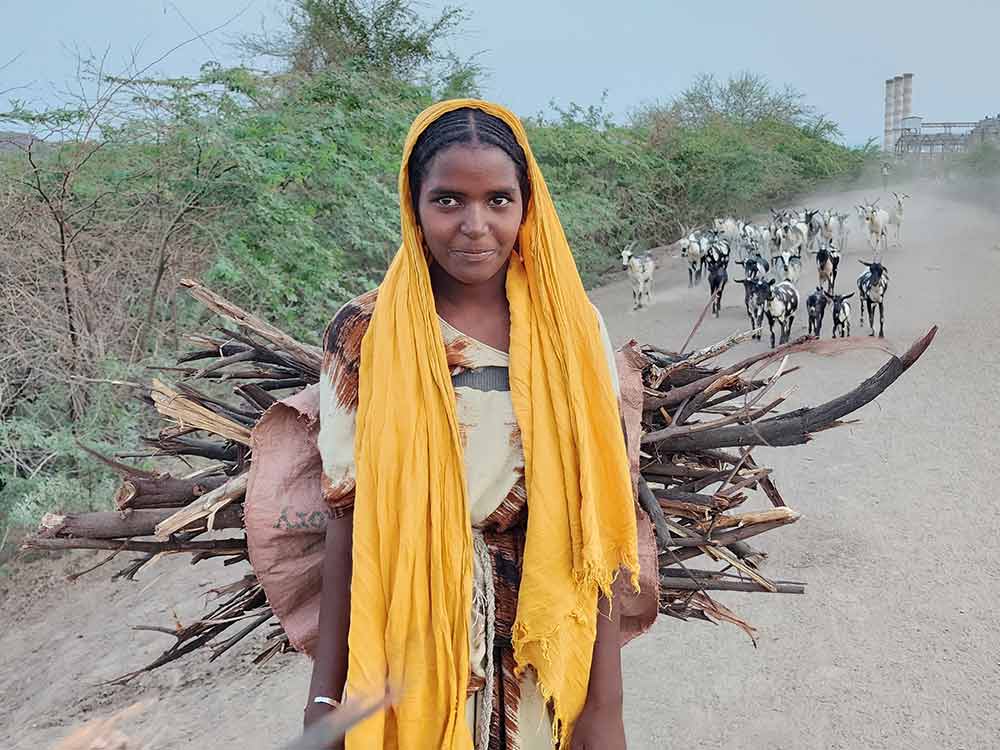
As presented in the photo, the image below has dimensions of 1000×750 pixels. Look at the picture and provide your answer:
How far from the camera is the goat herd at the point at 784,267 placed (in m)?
10.6

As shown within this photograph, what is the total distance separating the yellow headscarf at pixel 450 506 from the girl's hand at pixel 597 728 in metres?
0.02

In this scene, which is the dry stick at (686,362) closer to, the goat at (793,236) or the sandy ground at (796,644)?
the sandy ground at (796,644)

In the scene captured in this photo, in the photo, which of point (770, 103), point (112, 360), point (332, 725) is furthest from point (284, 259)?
point (770, 103)

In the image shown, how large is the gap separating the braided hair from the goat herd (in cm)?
381

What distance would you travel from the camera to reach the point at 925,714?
338cm

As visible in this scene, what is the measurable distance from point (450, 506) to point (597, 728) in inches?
19.3

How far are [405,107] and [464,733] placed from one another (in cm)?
1006

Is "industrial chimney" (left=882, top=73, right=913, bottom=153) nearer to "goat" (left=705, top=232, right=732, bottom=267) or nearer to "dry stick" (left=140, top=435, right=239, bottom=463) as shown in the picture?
"goat" (left=705, top=232, right=732, bottom=267)

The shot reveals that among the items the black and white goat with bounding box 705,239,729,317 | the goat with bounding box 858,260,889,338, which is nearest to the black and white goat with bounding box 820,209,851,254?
the black and white goat with bounding box 705,239,729,317

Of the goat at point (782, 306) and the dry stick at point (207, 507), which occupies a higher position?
the dry stick at point (207, 507)

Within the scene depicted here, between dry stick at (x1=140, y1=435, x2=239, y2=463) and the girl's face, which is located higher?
the girl's face

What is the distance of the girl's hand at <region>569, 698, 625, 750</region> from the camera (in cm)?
143

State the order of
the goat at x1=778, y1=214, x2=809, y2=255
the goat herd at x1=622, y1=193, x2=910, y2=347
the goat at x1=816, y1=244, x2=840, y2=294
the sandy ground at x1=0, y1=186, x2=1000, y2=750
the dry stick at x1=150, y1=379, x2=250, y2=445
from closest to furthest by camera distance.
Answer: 1. the dry stick at x1=150, y1=379, x2=250, y2=445
2. the sandy ground at x1=0, y1=186, x2=1000, y2=750
3. the goat herd at x1=622, y1=193, x2=910, y2=347
4. the goat at x1=816, y1=244, x2=840, y2=294
5. the goat at x1=778, y1=214, x2=809, y2=255

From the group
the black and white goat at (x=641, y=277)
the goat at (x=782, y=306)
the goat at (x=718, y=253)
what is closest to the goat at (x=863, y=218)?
the goat at (x=718, y=253)
